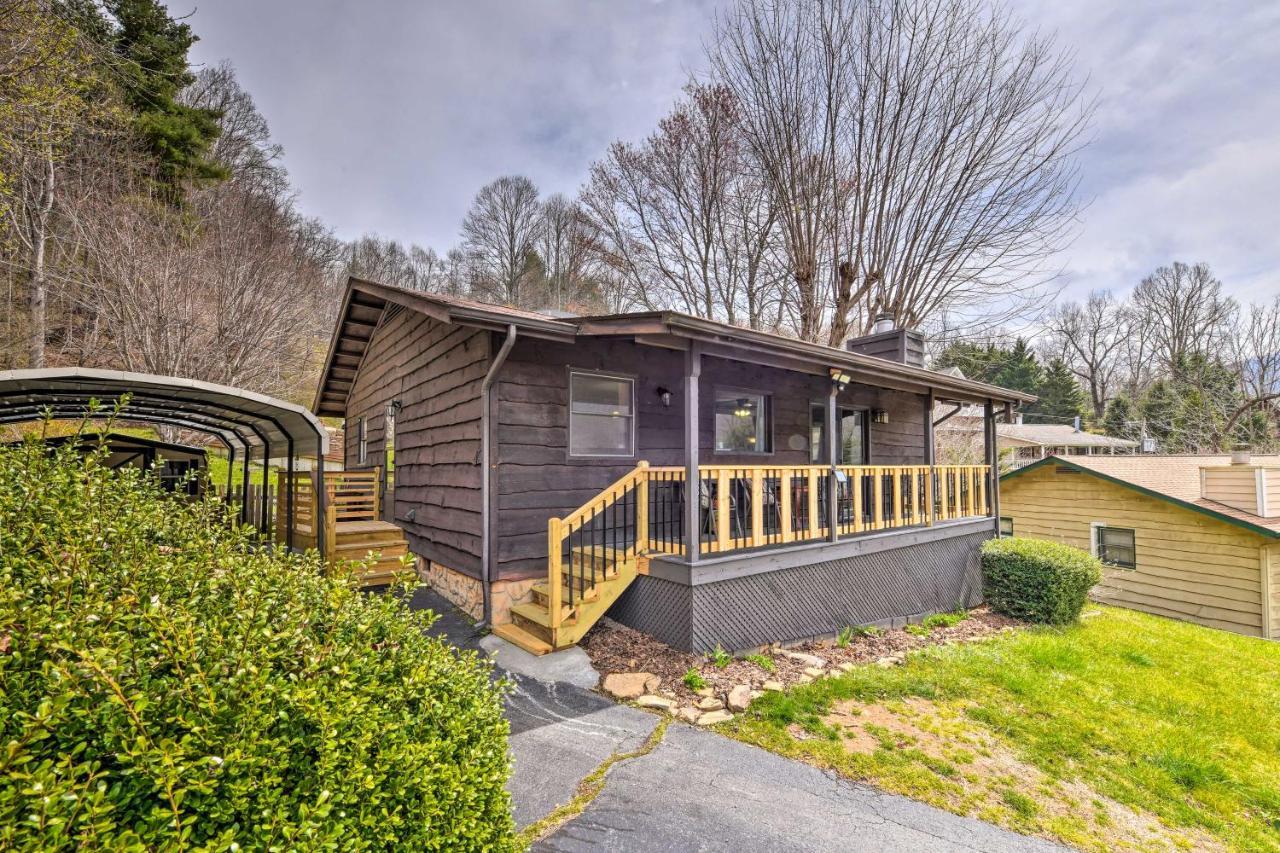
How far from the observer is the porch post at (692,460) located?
4.86 m

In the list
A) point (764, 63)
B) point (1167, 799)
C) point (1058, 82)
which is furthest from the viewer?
point (764, 63)

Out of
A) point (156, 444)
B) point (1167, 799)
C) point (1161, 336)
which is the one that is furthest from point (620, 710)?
point (1161, 336)

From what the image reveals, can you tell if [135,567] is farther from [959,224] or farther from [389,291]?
[959,224]

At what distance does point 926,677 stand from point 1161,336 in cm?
3174

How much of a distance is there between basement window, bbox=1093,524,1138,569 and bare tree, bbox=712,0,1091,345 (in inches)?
212

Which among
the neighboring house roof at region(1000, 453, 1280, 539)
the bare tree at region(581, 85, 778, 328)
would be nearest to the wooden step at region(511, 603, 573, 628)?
the bare tree at region(581, 85, 778, 328)

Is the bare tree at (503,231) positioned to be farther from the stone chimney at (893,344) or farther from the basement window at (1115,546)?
the basement window at (1115,546)

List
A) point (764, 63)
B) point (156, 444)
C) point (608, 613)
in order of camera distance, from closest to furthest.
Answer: point (608, 613), point (156, 444), point (764, 63)

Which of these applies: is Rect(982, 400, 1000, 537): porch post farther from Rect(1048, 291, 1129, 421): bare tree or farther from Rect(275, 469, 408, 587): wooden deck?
Rect(1048, 291, 1129, 421): bare tree

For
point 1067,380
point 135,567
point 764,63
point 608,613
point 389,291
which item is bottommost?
point 608,613

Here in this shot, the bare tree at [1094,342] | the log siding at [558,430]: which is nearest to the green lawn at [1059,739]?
the log siding at [558,430]

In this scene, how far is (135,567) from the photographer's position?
1744mm

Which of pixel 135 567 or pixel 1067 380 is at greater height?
pixel 1067 380

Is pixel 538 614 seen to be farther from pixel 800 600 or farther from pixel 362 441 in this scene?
pixel 362 441
